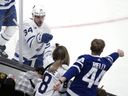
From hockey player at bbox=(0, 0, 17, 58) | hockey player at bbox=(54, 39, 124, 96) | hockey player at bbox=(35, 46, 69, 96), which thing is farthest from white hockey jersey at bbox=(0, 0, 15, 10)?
hockey player at bbox=(54, 39, 124, 96)

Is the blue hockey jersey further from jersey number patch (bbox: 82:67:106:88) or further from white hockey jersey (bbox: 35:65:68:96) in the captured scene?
white hockey jersey (bbox: 35:65:68:96)

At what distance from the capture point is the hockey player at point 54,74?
3.46 m

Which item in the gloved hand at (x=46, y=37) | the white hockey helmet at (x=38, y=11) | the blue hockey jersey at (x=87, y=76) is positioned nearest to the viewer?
the blue hockey jersey at (x=87, y=76)

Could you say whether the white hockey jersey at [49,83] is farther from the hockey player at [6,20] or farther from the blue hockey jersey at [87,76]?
the hockey player at [6,20]

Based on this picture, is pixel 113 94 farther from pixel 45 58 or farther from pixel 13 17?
pixel 13 17

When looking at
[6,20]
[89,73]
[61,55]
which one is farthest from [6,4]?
[89,73]

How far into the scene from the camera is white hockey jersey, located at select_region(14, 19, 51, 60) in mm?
4625

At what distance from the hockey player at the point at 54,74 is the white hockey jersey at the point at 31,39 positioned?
1087mm

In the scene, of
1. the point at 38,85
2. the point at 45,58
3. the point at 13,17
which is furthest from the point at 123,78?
the point at 38,85

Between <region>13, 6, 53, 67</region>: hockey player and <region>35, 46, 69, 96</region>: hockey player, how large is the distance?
3.15ft

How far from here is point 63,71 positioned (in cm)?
350

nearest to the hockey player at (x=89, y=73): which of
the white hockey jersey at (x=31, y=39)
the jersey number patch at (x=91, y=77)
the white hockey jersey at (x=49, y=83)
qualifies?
the jersey number patch at (x=91, y=77)

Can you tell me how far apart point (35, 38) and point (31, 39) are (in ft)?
0.13

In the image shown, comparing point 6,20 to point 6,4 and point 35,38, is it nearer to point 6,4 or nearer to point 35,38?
point 6,4
